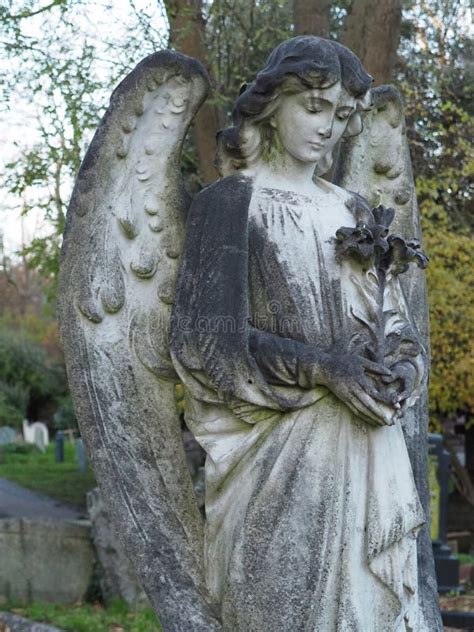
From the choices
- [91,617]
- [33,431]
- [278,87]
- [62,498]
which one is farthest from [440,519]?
[33,431]

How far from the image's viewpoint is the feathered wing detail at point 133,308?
480 centimetres

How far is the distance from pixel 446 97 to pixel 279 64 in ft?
35.0

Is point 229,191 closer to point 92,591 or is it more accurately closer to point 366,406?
point 366,406

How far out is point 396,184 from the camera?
17.6 feet

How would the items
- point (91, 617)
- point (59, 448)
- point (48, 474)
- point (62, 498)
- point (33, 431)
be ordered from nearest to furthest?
1. point (91, 617)
2. point (62, 498)
3. point (48, 474)
4. point (59, 448)
5. point (33, 431)

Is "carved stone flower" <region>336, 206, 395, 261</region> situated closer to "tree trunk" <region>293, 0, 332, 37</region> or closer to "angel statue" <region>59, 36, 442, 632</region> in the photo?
"angel statue" <region>59, 36, 442, 632</region>

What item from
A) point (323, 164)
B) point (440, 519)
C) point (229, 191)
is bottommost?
point (440, 519)

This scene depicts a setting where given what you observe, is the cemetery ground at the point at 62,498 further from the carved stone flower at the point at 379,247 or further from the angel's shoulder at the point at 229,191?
the carved stone flower at the point at 379,247

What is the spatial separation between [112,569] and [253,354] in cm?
Answer: 642

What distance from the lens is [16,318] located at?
120 ft

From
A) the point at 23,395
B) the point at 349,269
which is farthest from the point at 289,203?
the point at 23,395

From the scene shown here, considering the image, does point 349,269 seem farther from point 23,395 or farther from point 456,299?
point 23,395

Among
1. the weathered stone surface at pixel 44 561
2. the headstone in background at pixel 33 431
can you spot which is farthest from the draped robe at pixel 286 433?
the headstone in background at pixel 33 431

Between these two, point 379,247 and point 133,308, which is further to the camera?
point 133,308
